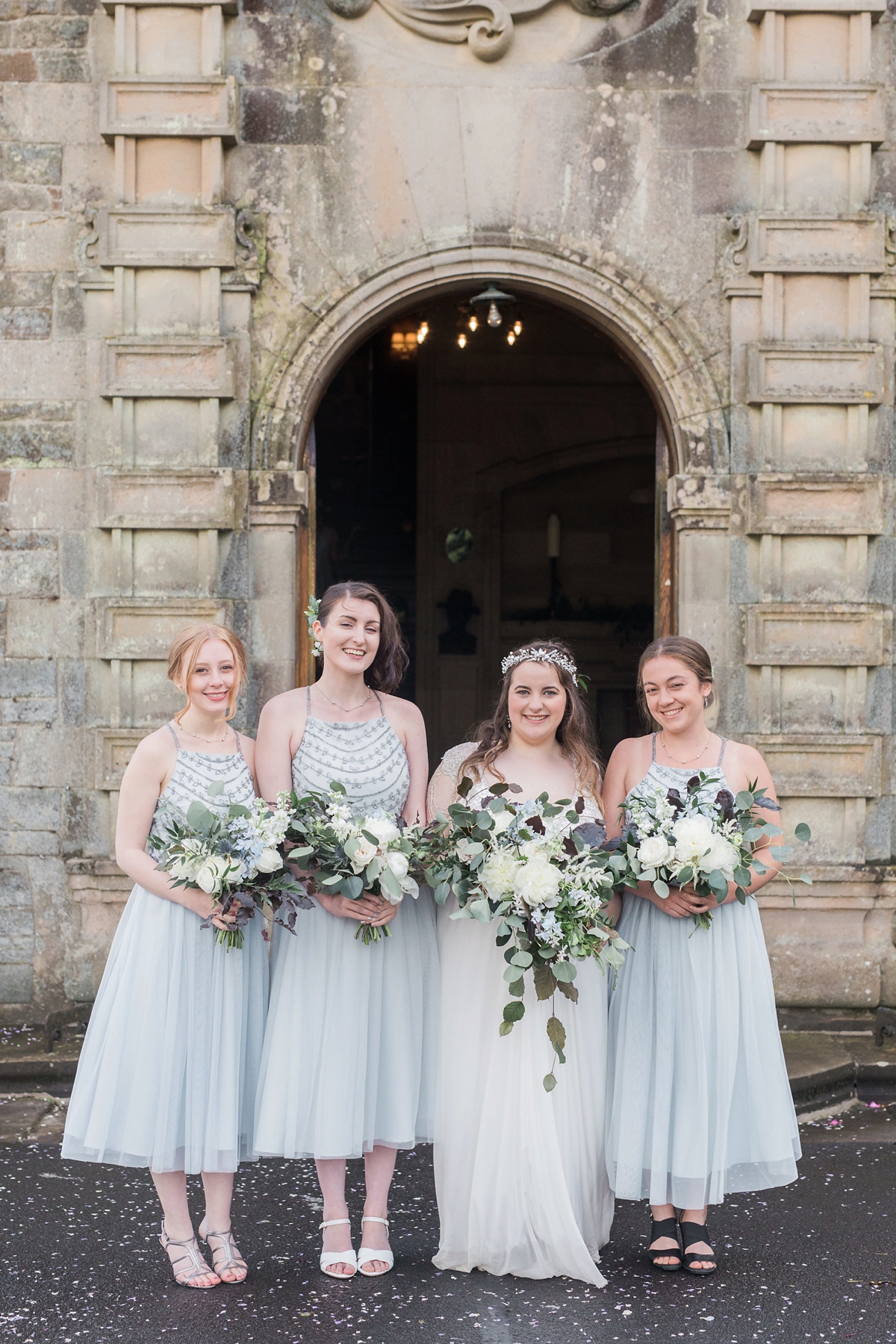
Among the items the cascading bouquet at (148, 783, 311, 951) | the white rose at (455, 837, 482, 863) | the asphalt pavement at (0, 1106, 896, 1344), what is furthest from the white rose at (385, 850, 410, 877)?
the asphalt pavement at (0, 1106, 896, 1344)

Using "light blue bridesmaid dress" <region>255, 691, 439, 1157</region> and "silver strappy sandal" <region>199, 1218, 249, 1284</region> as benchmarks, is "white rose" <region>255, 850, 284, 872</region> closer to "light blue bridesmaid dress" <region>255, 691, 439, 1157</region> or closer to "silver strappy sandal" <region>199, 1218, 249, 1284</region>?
"light blue bridesmaid dress" <region>255, 691, 439, 1157</region>

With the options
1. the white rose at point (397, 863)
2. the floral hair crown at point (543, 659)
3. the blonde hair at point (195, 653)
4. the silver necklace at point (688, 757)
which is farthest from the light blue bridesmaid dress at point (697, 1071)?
the blonde hair at point (195, 653)

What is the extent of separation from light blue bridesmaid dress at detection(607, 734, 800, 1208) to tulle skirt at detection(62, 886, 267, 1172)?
3.87ft

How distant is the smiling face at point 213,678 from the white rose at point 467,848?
839mm

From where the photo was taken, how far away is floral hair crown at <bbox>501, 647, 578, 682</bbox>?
174 inches

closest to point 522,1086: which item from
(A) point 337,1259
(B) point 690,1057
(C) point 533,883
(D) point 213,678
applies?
(B) point 690,1057

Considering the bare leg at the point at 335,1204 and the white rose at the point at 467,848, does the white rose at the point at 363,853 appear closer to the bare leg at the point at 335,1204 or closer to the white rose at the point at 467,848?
the white rose at the point at 467,848

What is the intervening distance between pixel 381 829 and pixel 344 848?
0.12 meters

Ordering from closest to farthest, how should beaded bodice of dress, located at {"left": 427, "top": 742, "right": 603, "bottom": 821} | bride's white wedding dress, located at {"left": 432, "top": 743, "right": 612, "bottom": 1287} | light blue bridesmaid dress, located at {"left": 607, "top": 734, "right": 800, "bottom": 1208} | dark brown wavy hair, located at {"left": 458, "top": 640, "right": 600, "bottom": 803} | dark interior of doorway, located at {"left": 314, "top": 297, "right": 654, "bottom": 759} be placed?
bride's white wedding dress, located at {"left": 432, "top": 743, "right": 612, "bottom": 1287}
light blue bridesmaid dress, located at {"left": 607, "top": 734, "right": 800, "bottom": 1208}
beaded bodice of dress, located at {"left": 427, "top": 742, "right": 603, "bottom": 821}
dark brown wavy hair, located at {"left": 458, "top": 640, "right": 600, "bottom": 803}
dark interior of doorway, located at {"left": 314, "top": 297, "right": 654, "bottom": 759}

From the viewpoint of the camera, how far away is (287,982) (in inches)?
167

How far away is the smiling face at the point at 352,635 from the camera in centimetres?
434

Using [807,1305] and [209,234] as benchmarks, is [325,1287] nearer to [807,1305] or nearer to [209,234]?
[807,1305]

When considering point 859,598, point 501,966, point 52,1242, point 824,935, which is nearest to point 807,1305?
point 501,966

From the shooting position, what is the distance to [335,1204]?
166 inches
